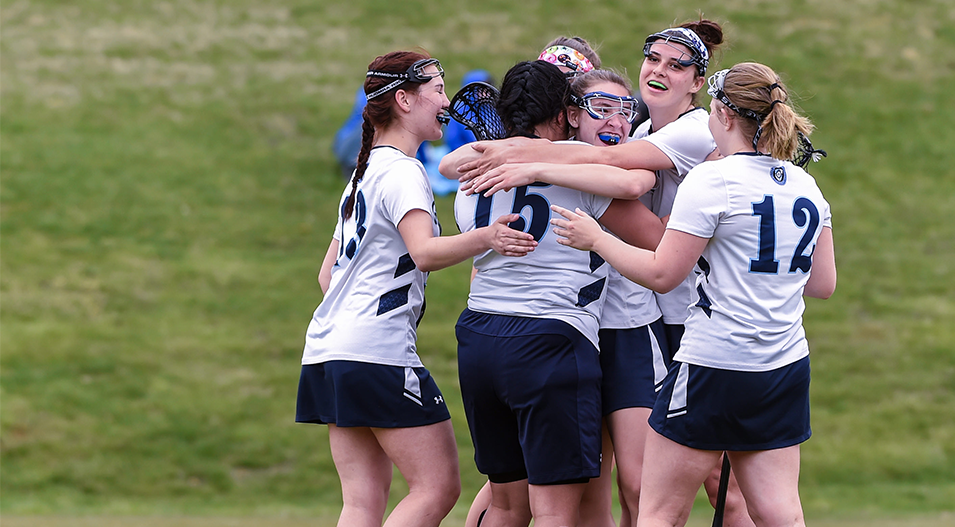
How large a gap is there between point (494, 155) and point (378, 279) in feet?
1.88

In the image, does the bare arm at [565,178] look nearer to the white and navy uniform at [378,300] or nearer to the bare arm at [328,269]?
the white and navy uniform at [378,300]

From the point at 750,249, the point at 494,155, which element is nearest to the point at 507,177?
the point at 494,155

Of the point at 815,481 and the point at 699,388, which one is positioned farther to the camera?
the point at 815,481

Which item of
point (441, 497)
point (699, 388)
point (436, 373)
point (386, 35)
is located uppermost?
point (386, 35)

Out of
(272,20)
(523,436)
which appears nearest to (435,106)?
(523,436)

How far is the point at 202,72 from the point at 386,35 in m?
2.79

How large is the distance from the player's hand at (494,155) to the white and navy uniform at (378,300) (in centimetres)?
17

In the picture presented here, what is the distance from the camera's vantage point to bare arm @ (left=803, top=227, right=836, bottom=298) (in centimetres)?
297

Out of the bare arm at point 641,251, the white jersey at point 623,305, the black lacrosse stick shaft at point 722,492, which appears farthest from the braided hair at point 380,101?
the black lacrosse stick shaft at point 722,492

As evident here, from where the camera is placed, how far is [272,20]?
14.8 metres

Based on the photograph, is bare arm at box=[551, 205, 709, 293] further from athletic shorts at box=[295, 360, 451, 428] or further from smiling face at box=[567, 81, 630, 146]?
athletic shorts at box=[295, 360, 451, 428]

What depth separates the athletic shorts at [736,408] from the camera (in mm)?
2803

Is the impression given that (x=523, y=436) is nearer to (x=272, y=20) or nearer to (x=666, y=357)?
(x=666, y=357)

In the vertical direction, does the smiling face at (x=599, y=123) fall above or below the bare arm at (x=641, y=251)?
above
